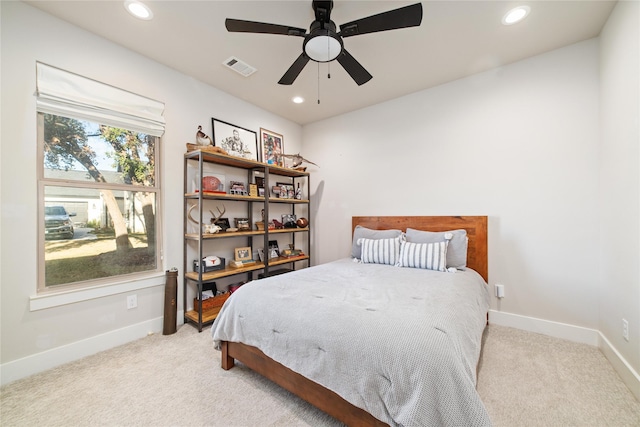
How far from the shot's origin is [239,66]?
2658 mm

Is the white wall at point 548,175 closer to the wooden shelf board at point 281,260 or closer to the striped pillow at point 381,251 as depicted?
the striped pillow at point 381,251

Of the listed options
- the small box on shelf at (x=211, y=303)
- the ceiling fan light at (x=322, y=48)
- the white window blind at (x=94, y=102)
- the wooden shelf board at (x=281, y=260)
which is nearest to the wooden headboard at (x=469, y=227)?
the wooden shelf board at (x=281, y=260)

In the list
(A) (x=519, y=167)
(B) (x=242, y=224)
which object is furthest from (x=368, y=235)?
(A) (x=519, y=167)

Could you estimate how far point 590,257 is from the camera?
7.48ft

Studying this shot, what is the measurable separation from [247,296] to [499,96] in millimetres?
3208

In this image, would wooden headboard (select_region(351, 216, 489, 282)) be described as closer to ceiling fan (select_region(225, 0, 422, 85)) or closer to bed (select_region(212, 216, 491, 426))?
bed (select_region(212, 216, 491, 426))

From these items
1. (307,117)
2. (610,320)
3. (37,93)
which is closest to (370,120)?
(307,117)

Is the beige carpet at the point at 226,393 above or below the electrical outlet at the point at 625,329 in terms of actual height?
below

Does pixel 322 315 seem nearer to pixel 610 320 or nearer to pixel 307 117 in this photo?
pixel 610 320

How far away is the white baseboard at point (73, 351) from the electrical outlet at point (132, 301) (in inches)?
7.2

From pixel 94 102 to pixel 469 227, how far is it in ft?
12.6

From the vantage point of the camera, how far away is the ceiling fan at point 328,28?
157cm

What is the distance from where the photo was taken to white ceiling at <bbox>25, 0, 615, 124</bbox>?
1898 millimetres

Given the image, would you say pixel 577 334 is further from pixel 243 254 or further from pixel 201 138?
pixel 201 138
